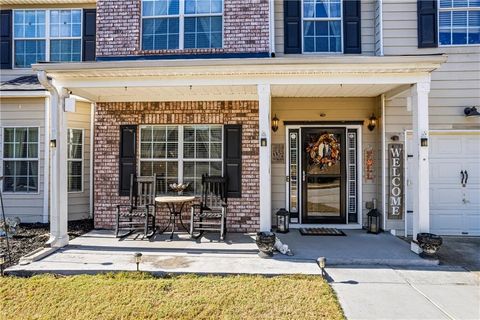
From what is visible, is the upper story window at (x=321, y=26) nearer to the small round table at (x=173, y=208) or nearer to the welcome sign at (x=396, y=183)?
the welcome sign at (x=396, y=183)

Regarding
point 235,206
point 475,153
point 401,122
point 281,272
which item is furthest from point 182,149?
point 475,153

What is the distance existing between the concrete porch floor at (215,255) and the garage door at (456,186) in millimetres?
1386

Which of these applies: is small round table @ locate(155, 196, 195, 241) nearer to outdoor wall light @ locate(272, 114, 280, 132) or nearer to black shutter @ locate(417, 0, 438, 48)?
outdoor wall light @ locate(272, 114, 280, 132)

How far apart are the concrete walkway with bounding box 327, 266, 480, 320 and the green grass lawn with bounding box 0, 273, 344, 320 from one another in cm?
29

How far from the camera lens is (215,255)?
511cm

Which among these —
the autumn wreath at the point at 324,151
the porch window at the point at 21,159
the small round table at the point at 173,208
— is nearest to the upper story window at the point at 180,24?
the autumn wreath at the point at 324,151

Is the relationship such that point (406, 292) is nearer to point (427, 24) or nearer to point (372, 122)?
point (372, 122)

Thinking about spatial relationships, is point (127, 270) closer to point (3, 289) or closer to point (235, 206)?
point (3, 289)

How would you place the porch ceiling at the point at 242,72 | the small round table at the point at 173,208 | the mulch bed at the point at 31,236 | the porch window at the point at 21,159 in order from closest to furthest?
the porch ceiling at the point at 242,72 → the mulch bed at the point at 31,236 → the small round table at the point at 173,208 → the porch window at the point at 21,159

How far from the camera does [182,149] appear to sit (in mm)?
6852

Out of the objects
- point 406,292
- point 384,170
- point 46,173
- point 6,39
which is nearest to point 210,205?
point 384,170

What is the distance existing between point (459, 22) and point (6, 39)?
10.3 m

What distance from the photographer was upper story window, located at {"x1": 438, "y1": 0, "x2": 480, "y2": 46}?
22.1 ft

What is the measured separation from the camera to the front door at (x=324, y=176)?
708cm
